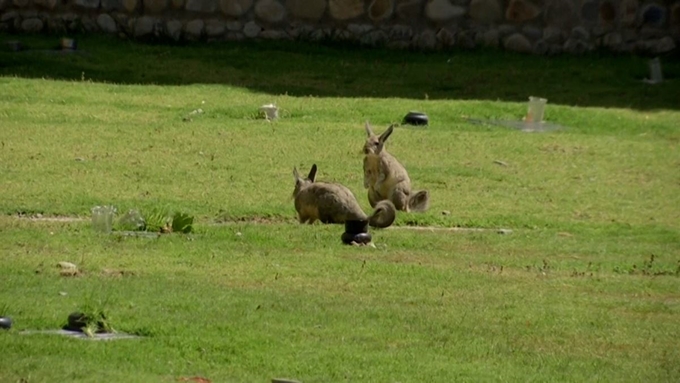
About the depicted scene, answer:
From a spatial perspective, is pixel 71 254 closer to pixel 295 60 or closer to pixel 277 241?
pixel 277 241

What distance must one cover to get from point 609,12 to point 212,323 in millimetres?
14589

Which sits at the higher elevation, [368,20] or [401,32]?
[368,20]

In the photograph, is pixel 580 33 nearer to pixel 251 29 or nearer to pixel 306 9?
pixel 306 9

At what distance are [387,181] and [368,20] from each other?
30.1 feet

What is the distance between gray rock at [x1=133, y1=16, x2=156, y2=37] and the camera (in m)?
22.7

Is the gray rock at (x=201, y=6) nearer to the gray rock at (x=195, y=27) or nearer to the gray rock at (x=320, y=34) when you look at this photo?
the gray rock at (x=195, y=27)

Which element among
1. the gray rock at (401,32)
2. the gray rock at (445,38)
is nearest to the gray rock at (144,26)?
the gray rock at (401,32)

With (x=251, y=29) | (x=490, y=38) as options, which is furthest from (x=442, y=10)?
(x=251, y=29)

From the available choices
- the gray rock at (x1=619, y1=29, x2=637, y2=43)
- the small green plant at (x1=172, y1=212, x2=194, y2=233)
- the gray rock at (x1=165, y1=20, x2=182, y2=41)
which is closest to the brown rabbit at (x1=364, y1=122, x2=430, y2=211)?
the small green plant at (x1=172, y1=212, x2=194, y2=233)

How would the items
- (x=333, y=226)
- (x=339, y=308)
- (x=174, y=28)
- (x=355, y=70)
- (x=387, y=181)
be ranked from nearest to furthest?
(x=339, y=308), (x=333, y=226), (x=387, y=181), (x=355, y=70), (x=174, y=28)

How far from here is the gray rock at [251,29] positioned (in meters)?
22.7

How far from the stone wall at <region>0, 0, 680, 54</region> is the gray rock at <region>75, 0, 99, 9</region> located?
1 centimetres

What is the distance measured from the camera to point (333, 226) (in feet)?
42.5

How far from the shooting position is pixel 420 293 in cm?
1066
